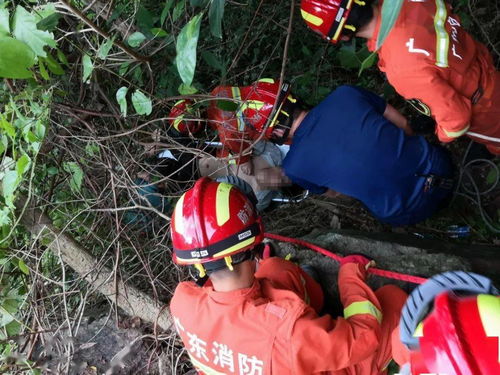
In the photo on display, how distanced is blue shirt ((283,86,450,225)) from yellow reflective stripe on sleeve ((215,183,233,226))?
75 centimetres

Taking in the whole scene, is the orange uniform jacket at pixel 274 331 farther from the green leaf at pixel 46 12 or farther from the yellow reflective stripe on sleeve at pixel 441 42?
the green leaf at pixel 46 12

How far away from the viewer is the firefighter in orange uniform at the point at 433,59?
2010 mm

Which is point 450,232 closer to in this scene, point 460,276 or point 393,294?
point 393,294

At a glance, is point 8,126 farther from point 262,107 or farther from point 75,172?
point 262,107

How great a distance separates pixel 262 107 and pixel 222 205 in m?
1.02

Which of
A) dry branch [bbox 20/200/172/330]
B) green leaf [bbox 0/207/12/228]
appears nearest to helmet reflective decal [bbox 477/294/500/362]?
dry branch [bbox 20/200/172/330]

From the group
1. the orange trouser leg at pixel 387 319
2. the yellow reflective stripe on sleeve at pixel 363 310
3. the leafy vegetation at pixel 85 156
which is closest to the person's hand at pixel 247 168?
the leafy vegetation at pixel 85 156

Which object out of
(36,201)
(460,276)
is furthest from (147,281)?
(460,276)

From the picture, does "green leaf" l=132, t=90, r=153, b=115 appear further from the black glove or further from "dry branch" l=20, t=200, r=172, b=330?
the black glove

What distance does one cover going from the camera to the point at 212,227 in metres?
1.88

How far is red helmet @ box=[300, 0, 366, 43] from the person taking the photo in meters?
2.24

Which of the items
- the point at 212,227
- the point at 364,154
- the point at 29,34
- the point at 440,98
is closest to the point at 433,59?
the point at 440,98

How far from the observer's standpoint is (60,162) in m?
2.86

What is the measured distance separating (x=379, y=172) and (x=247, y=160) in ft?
3.71
